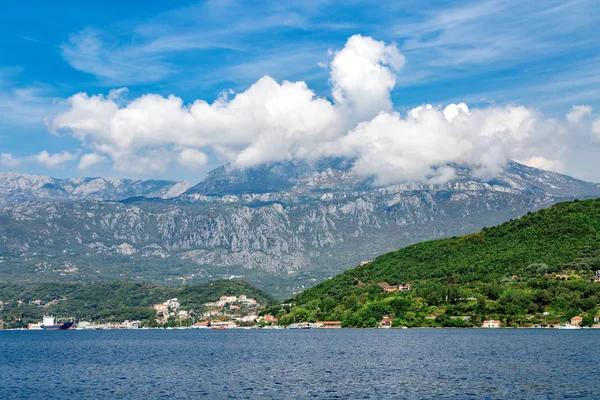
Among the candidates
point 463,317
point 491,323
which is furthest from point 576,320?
point 463,317

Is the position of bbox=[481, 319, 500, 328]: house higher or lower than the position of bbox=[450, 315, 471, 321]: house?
lower

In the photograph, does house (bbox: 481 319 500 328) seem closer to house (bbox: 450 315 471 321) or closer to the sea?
house (bbox: 450 315 471 321)

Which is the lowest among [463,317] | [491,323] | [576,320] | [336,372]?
[336,372]

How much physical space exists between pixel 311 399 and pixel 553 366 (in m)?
38.9

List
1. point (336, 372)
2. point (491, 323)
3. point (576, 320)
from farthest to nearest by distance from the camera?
point (491, 323), point (576, 320), point (336, 372)

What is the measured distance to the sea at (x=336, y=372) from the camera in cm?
7238

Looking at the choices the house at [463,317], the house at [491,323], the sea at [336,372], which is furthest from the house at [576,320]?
the sea at [336,372]

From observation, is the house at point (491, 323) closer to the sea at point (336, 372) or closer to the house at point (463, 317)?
the house at point (463, 317)

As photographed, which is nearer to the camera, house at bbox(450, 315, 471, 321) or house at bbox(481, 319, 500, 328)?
house at bbox(481, 319, 500, 328)

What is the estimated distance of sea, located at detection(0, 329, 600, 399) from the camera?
72.4 metres

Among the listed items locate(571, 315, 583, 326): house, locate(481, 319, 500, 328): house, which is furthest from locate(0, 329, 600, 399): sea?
locate(481, 319, 500, 328): house

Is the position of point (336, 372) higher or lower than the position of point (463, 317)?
lower

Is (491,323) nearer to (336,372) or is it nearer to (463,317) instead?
(463,317)

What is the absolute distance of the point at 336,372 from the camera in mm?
89500
